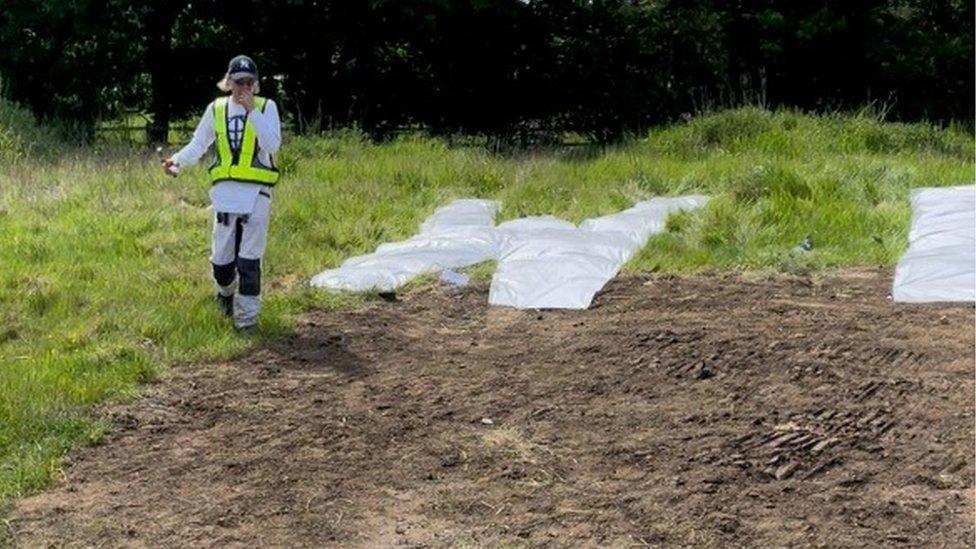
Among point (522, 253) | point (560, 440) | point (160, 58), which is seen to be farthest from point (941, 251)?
point (160, 58)

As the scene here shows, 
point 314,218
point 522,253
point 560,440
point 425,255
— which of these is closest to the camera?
point 560,440

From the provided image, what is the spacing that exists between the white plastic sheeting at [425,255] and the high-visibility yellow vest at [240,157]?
130 cm

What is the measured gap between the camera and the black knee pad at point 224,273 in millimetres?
6852

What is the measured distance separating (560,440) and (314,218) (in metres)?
5.05

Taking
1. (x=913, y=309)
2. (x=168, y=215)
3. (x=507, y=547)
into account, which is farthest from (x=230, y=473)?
(x=168, y=215)

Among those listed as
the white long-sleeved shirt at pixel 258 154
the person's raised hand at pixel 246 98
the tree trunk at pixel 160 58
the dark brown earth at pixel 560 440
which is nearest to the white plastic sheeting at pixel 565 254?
the dark brown earth at pixel 560 440

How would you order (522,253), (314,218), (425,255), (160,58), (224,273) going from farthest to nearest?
(160,58) → (314,218) → (425,255) → (522,253) → (224,273)

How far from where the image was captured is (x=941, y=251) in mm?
7562

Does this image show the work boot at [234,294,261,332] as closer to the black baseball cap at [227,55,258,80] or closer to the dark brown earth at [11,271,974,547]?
the dark brown earth at [11,271,974,547]

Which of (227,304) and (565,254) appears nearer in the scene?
(227,304)

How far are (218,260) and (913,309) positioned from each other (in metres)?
3.79

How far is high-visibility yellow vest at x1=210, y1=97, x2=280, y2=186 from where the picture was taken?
6.56 m

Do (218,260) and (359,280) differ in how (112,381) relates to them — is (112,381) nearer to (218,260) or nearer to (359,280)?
(218,260)

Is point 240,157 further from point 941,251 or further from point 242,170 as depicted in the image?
point 941,251
